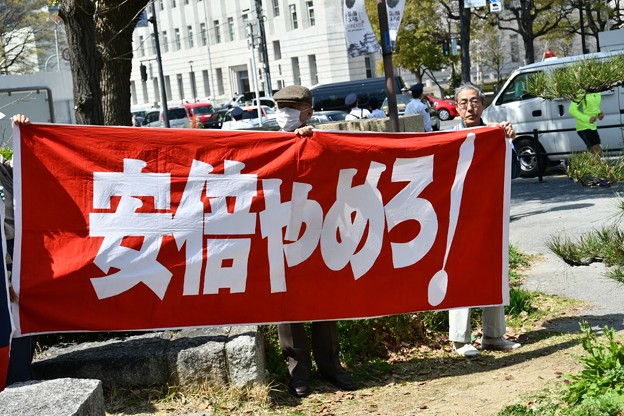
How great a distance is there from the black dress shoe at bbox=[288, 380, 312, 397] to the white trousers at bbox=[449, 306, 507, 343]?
1244 mm

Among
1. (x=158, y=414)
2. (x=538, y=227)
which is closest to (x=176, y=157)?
(x=158, y=414)

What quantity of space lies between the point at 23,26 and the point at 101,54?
126 feet

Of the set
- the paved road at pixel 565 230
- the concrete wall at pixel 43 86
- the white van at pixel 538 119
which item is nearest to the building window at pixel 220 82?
the concrete wall at pixel 43 86

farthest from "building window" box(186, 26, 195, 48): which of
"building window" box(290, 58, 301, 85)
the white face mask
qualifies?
the white face mask

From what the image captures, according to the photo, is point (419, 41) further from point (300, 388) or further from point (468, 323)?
point (300, 388)

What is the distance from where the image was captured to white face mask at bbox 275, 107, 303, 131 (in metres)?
6.45

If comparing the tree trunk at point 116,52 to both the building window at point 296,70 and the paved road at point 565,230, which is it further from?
the building window at point 296,70

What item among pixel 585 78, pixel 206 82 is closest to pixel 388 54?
pixel 585 78

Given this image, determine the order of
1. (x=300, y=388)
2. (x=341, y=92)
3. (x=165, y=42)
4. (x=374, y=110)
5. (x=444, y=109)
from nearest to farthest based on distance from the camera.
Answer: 1. (x=300, y=388)
2. (x=374, y=110)
3. (x=341, y=92)
4. (x=444, y=109)
5. (x=165, y=42)

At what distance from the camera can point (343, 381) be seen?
625 cm

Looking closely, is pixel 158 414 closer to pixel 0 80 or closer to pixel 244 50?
pixel 0 80

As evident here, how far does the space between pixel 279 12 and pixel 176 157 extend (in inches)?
2633

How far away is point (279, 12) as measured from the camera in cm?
7162

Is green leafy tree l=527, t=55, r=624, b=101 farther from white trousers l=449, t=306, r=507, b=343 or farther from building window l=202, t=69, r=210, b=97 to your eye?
building window l=202, t=69, r=210, b=97
